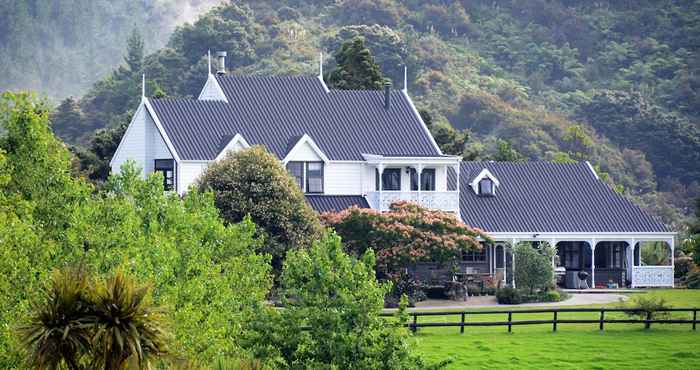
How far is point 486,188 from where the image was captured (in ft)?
215

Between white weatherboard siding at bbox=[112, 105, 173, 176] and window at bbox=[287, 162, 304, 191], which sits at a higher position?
white weatherboard siding at bbox=[112, 105, 173, 176]

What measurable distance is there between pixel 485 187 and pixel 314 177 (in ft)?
26.6

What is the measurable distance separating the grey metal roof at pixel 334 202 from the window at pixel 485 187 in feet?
19.7

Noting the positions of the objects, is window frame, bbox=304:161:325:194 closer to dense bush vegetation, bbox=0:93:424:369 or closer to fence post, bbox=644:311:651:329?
fence post, bbox=644:311:651:329

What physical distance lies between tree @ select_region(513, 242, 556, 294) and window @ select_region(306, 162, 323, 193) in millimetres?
9224

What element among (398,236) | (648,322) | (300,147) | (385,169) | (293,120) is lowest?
(648,322)

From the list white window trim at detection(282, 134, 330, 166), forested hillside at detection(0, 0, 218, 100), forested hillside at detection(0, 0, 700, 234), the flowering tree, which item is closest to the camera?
the flowering tree

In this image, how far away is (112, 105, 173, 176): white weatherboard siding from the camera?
61469 mm

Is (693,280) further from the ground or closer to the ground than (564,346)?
further from the ground

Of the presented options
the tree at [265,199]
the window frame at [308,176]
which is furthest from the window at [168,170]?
the tree at [265,199]

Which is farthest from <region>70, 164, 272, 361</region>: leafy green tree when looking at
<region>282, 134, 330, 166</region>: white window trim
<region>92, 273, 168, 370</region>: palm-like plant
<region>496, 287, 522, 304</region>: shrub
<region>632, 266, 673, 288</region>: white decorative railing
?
<region>632, 266, 673, 288</region>: white decorative railing

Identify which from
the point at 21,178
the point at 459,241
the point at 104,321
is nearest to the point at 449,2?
the point at 459,241

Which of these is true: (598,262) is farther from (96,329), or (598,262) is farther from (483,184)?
(96,329)

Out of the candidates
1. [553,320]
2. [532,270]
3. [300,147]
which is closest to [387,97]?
[300,147]
